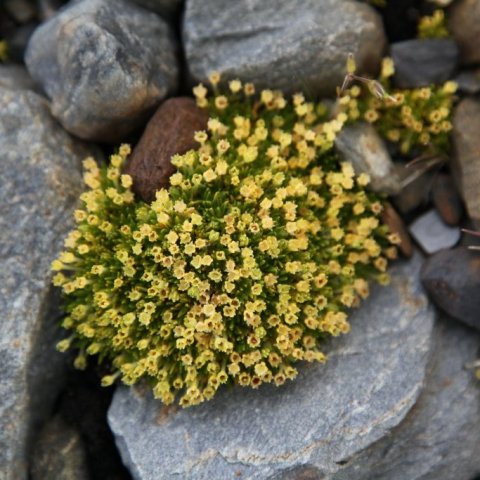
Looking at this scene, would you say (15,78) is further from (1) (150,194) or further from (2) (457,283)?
(2) (457,283)

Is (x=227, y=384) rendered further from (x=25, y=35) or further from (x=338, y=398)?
(x=25, y=35)

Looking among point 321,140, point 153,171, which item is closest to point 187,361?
point 153,171

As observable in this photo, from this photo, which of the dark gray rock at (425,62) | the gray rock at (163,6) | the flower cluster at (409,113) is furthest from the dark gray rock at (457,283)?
the gray rock at (163,6)

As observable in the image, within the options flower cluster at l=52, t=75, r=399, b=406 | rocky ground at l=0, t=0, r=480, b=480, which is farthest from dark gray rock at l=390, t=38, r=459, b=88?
flower cluster at l=52, t=75, r=399, b=406

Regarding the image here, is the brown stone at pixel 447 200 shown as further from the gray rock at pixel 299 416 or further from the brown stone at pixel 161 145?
the brown stone at pixel 161 145

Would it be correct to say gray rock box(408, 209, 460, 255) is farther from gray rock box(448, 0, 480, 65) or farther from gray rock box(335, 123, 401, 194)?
gray rock box(448, 0, 480, 65)

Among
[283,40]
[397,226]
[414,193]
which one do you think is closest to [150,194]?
[283,40]

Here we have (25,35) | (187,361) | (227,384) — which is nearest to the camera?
(187,361)

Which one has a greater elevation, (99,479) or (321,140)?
(321,140)
